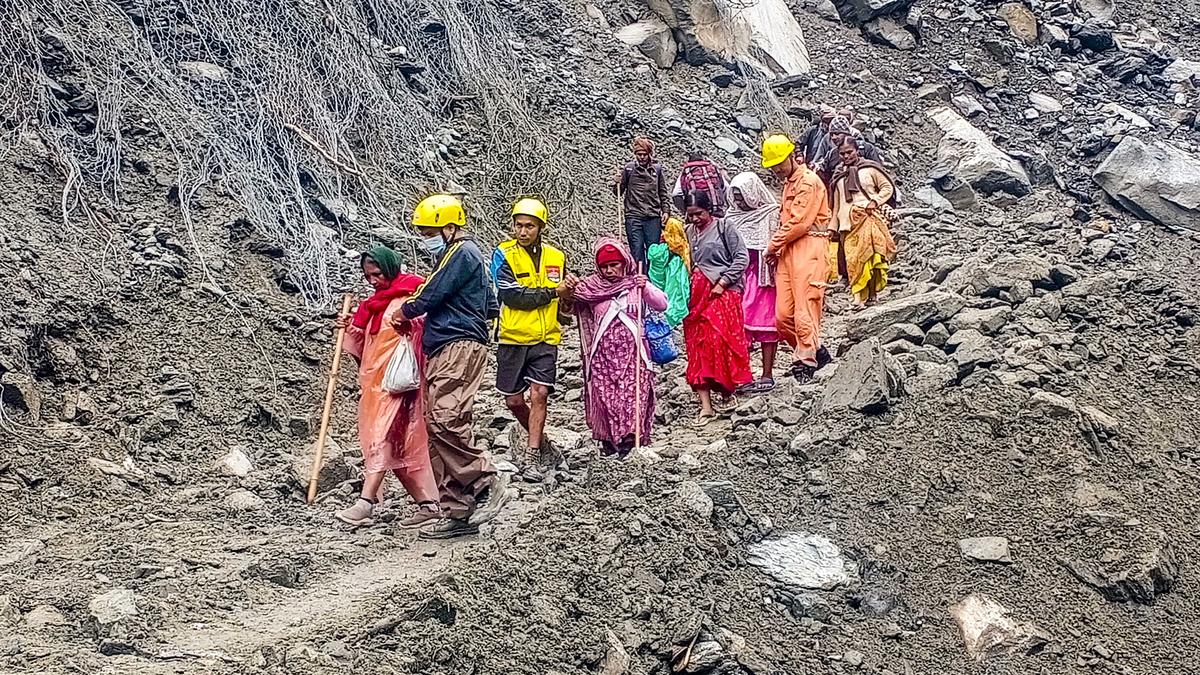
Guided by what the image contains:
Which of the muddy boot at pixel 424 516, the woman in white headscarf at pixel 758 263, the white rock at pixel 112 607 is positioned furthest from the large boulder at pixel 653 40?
the white rock at pixel 112 607

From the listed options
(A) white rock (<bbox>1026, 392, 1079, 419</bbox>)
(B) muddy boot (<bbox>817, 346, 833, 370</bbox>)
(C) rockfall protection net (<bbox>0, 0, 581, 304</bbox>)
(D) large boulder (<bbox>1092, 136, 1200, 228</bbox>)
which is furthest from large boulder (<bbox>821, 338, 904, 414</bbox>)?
(D) large boulder (<bbox>1092, 136, 1200, 228</bbox>)

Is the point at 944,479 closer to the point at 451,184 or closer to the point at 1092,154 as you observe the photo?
the point at 451,184

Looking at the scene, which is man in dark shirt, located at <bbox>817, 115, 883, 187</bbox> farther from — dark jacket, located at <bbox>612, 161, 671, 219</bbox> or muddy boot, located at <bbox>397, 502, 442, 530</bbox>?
muddy boot, located at <bbox>397, 502, 442, 530</bbox>

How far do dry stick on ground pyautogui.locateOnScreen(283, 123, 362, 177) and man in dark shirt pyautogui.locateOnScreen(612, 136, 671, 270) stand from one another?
2.22 m

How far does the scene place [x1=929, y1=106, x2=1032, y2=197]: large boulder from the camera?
12789mm

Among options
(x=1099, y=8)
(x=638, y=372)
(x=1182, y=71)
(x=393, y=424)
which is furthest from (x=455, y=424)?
(x=1099, y=8)

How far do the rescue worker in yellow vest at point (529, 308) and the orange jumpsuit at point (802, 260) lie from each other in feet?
5.65

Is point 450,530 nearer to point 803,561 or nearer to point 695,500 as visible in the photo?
point 695,500

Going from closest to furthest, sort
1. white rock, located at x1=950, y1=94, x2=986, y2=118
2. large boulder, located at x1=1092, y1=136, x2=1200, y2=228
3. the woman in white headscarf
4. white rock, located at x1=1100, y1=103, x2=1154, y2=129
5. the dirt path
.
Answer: the dirt path
the woman in white headscarf
large boulder, located at x1=1092, y1=136, x2=1200, y2=228
white rock, located at x1=1100, y1=103, x2=1154, y2=129
white rock, located at x1=950, y1=94, x2=986, y2=118

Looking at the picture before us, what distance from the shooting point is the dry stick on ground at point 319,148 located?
9.07 metres

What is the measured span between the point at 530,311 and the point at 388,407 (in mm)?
943

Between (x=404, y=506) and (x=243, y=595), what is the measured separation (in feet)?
4.78

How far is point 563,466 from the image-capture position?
6.41m

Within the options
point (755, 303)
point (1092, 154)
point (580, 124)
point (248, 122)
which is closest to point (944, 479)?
point (755, 303)
